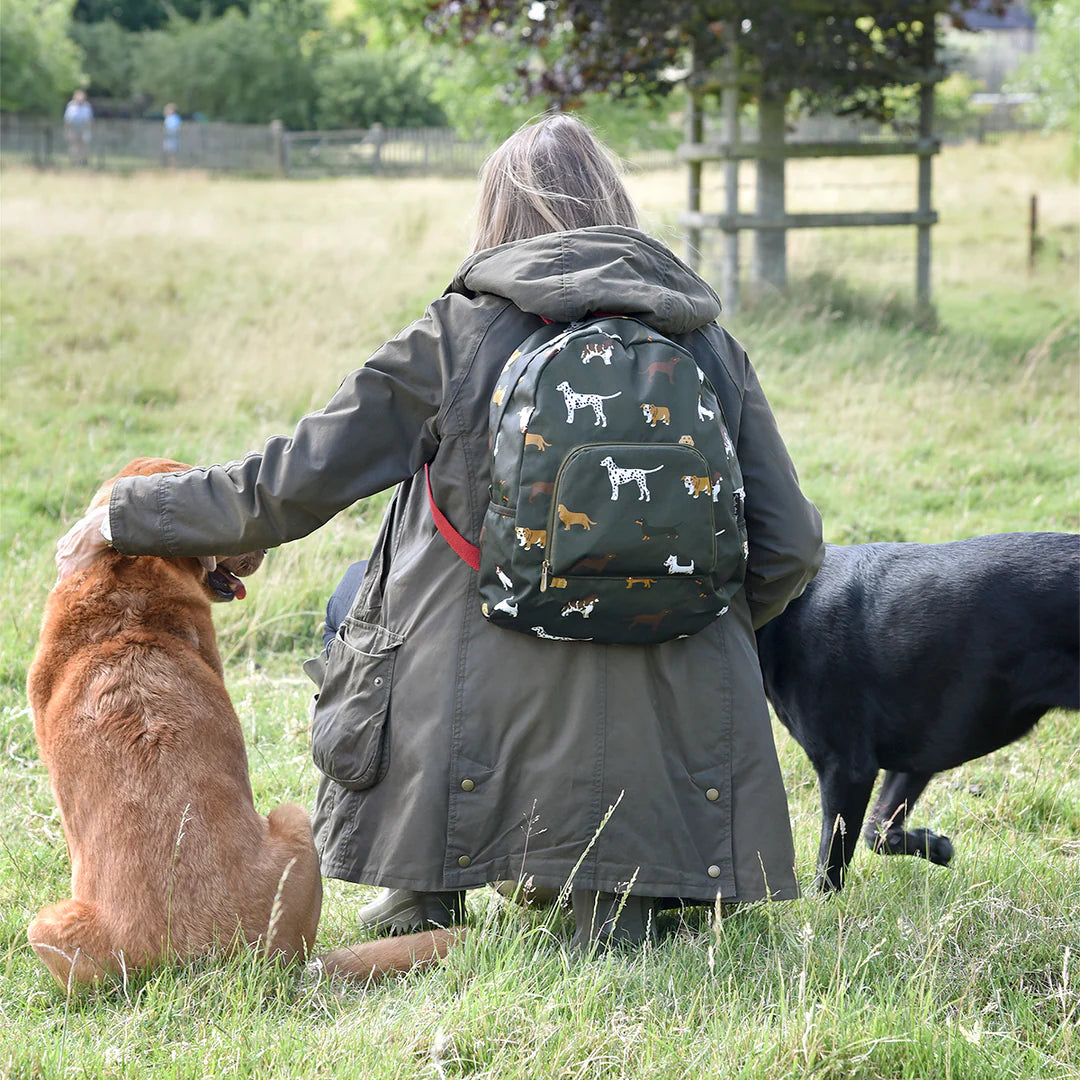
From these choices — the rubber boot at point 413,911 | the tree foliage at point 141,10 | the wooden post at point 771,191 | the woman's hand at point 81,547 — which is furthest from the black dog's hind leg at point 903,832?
the tree foliage at point 141,10

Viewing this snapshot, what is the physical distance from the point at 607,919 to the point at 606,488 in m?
1.05

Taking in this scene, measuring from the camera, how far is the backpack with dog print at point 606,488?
Answer: 2.40 m

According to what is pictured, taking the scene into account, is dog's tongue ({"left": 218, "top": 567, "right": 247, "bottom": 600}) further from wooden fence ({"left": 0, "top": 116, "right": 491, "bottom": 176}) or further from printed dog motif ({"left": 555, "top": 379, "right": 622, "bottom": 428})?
wooden fence ({"left": 0, "top": 116, "right": 491, "bottom": 176})

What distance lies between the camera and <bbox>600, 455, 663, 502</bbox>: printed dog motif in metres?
2.40

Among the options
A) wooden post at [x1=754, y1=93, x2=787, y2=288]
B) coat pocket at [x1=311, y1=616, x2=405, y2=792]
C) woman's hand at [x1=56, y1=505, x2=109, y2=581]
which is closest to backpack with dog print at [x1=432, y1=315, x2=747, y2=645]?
coat pocket at [x1=311, y1=616, x2=405, y2=792]

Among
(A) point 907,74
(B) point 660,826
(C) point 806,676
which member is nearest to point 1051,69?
(A) point 907,74

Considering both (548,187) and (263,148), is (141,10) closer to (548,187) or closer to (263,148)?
(263,148)

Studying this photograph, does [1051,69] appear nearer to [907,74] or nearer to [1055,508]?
[907,74]

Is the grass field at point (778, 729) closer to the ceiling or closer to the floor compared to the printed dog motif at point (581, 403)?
closer to the floor

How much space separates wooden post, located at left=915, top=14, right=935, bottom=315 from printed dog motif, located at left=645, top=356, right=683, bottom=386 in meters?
9.67

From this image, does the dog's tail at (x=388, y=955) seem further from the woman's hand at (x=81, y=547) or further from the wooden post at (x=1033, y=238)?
the wooden post at (x=1033, y=238)

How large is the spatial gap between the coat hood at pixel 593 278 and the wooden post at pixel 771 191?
30.2ft

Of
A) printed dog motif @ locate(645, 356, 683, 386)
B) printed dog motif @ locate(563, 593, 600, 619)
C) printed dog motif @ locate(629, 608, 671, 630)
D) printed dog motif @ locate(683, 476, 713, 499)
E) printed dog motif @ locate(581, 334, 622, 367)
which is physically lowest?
printed dog motif @ locate(629, 608, 671, 630)

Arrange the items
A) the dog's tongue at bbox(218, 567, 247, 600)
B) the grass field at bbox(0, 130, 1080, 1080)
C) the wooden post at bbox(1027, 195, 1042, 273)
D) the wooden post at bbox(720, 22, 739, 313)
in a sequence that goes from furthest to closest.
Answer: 1. the wooden post at bbox(1027, 195, 1042, 273)
2. the wooden post at bbox(720, 22, 739, 313)
3. the dog's tongue at bbox(218, 567, 247, 600)
4. the grass field at bbox(0, 130, 1080, 1080)
